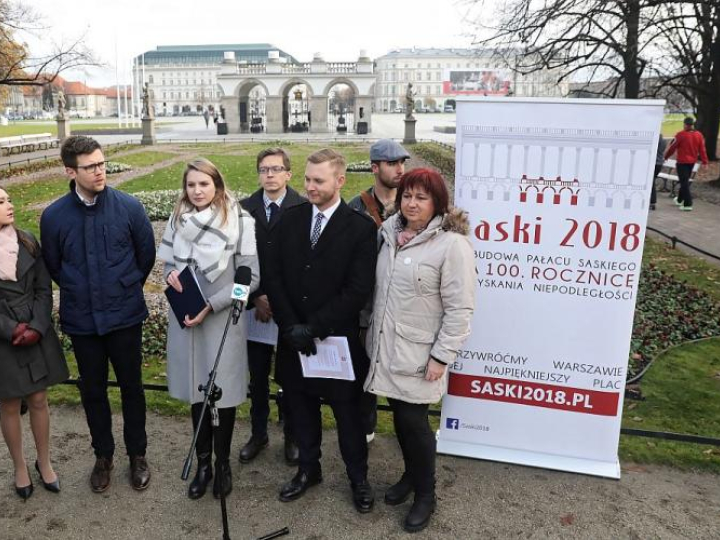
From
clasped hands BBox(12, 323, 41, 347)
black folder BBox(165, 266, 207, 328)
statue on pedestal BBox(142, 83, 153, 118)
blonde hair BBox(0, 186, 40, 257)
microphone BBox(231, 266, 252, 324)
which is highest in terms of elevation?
statue on pedestal BBox(142, 83, 153, 118)

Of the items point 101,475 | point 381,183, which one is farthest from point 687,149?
point 101,475

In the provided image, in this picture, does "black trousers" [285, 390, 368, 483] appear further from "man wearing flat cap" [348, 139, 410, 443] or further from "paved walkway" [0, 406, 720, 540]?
"man wearing flat cap" [348, 139, 410, 443]

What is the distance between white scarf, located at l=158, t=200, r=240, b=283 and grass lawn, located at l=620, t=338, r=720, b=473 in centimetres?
307

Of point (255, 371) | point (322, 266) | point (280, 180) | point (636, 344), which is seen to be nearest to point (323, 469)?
point (255, 371)

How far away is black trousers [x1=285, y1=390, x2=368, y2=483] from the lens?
3859mm

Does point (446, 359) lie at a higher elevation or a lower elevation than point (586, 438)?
higher

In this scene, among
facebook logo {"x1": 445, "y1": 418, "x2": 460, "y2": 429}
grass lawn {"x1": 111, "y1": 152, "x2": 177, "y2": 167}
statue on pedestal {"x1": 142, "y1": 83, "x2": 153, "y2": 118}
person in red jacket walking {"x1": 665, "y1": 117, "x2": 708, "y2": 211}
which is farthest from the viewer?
statue on pedestal {"x1": 142, "y1": 83, "x2": 153, "y2": 118}

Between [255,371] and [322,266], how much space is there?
46.1 inches

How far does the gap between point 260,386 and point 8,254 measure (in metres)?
1.77

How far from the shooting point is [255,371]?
14.5 feet

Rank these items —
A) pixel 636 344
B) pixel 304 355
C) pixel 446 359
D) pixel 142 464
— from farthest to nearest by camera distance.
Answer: pixel 636 344 < pixel 142 464 < pixel 304 355 < pixel 446 359

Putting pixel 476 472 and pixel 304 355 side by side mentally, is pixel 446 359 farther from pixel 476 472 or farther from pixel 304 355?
pixel 476 472

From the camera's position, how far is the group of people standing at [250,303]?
3549mm

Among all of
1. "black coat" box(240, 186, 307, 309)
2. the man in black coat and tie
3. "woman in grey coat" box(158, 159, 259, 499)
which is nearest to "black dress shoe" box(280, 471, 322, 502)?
the man in black coat and tie
